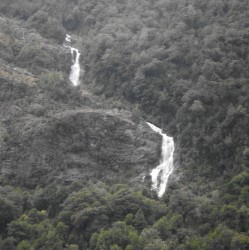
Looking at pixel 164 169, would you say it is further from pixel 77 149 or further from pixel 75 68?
pixel 75 68

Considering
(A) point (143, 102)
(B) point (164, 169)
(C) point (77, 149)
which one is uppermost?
(A) point (143, 102)

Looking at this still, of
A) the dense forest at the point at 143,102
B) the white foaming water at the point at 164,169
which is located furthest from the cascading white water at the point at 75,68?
the white foaming water at the point at 164,169

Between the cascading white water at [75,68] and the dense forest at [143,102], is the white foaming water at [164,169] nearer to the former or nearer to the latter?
the dense forest at [143,102]

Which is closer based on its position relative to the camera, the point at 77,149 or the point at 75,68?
the point at 77,149

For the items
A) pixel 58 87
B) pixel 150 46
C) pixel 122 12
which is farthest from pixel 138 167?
pixel 122 12

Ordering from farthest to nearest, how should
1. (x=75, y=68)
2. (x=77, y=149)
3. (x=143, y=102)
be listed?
(x=75, y=68), (x=143, y=102), (x=77, y=149)

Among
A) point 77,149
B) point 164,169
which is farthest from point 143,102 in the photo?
point 77,149

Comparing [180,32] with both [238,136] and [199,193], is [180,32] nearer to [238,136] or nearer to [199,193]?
[238,136]
